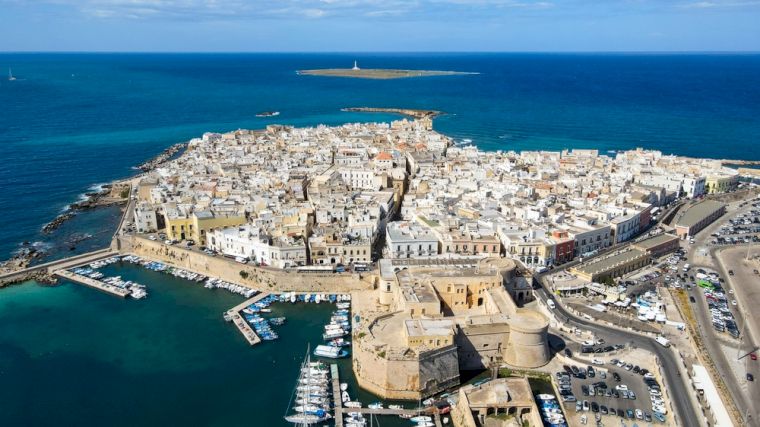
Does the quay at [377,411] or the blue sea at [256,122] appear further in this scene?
the blue sea at [256,122]

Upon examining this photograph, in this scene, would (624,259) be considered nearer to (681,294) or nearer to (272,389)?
(681,294)

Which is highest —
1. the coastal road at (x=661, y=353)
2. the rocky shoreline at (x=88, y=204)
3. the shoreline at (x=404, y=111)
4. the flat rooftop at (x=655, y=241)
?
the shoreline at (x=404, y=111)

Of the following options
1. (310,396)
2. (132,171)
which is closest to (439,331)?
(310,396)

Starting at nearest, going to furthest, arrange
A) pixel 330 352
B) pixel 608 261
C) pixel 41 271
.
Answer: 1. pixel 330 352
2. pixel 608 261
3. pixel 41 271

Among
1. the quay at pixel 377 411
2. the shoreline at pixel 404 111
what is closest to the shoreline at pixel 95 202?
the quay at pixel 377 411

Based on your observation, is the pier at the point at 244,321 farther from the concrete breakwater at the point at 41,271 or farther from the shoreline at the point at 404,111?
the shoreline at the point at 404,111

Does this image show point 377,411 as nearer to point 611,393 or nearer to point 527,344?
point 527,344
